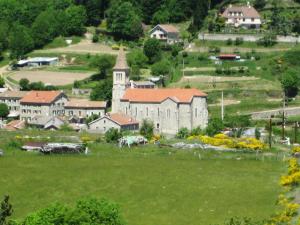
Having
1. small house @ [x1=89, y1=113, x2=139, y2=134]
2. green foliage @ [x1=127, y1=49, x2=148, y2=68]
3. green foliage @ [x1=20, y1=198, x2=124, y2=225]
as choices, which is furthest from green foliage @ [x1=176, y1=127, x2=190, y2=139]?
green foliage @ [x1=20, y1=198, x2=124, y2=225]

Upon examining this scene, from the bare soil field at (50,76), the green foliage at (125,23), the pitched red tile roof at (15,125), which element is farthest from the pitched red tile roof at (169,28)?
the pitched red tile roof at (15,125)

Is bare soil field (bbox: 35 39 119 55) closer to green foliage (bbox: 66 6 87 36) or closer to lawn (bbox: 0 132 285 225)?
green foliage (bbox: 66 6 87 36)

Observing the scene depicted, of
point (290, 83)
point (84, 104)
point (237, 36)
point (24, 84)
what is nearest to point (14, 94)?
point (24, 84)

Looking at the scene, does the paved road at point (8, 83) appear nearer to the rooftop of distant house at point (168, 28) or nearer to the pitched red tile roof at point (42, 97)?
the pitched red tile roof at point (42, 97)

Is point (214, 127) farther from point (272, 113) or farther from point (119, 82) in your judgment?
point (119, 82)

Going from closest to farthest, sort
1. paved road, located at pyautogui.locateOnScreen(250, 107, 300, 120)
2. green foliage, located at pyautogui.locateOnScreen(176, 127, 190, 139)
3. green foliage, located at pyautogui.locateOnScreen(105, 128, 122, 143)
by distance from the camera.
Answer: green foliage, located at pyautogui.locateOnScreen(105, 128, 122, 143), green foliage, located at pyautogui.locateOnScreen(176, 127, 190, 139), paved road, located at pyautogui.locateOnScreen(250, 107, 300, 120)

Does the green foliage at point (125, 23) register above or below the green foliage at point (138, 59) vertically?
above
